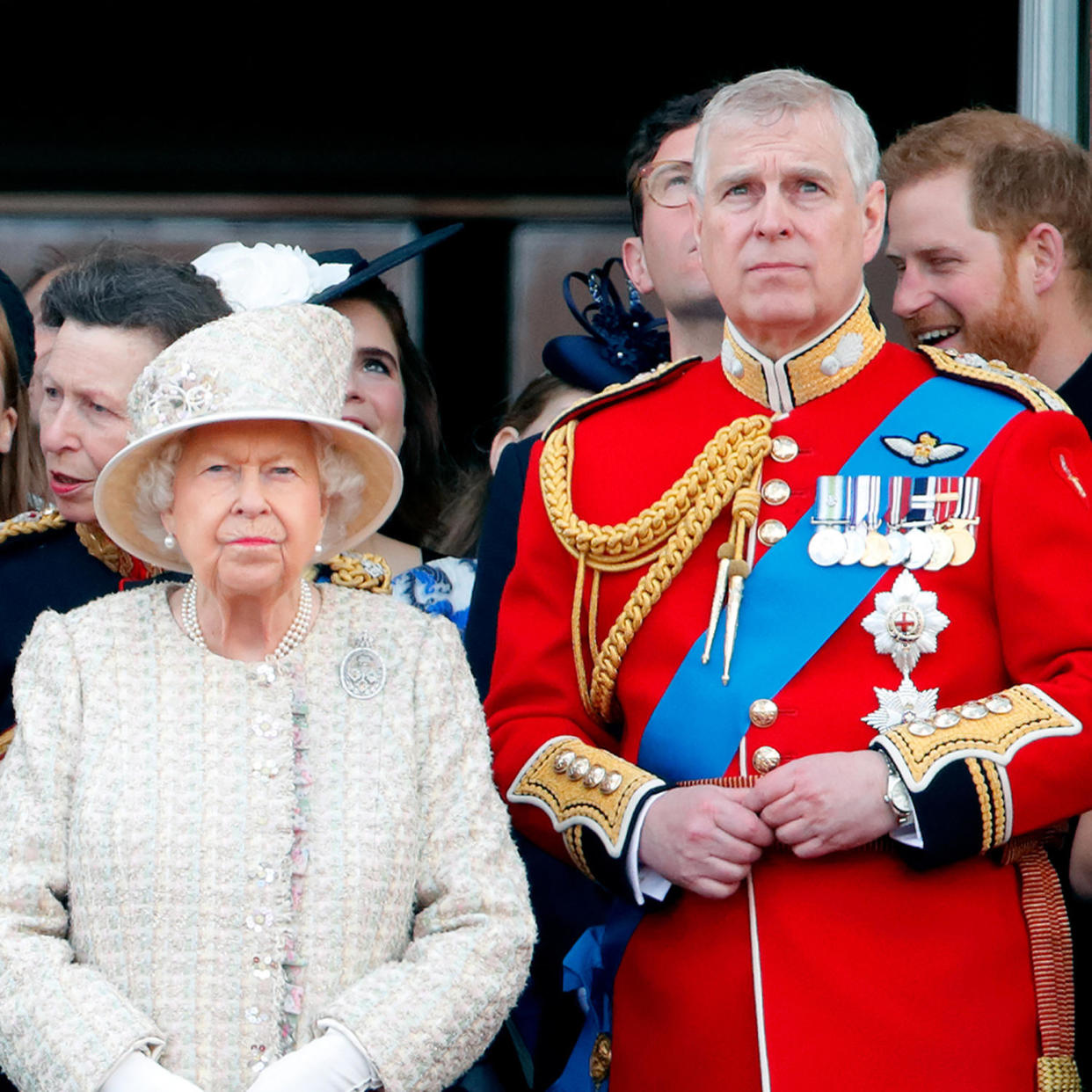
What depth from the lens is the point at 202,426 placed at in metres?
2.65

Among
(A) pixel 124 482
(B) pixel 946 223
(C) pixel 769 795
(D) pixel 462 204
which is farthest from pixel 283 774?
(D) pixel 462 204

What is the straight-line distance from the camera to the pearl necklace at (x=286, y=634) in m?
2.70

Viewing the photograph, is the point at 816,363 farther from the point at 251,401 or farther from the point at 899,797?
the point at 251,401

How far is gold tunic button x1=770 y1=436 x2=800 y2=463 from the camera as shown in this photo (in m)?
2.90

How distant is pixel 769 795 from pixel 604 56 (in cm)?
336

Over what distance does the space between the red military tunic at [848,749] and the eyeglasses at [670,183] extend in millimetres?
849

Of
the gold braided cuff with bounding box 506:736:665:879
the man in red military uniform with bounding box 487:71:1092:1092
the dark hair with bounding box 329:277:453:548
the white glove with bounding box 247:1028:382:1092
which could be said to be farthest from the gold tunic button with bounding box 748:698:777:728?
the dark hair with bounding box 329:277:453:548

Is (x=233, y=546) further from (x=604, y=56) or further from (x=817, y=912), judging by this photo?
(x=604, y=56)

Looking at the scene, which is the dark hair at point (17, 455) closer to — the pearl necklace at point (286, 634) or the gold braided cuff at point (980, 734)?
the pearl necklace at point (286, 634)

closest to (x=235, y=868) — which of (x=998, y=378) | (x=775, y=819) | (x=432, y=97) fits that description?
(x=775, y=819)

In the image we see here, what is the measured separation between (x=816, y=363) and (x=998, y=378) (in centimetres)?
25

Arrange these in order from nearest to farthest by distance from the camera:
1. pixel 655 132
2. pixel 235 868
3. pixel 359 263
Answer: pixel 235 868 → pixel 655 132 → pixel 359 263

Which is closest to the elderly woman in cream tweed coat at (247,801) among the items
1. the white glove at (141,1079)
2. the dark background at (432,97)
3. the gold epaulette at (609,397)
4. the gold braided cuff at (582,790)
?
the white glove at (141,1079)

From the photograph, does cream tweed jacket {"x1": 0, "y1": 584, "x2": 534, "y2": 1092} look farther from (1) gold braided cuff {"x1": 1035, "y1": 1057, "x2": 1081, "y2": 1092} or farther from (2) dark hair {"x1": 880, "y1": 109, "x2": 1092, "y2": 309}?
(2) dark hair {"x1": 880, "y1": 109, "x2": 1092, "y2": 309}
